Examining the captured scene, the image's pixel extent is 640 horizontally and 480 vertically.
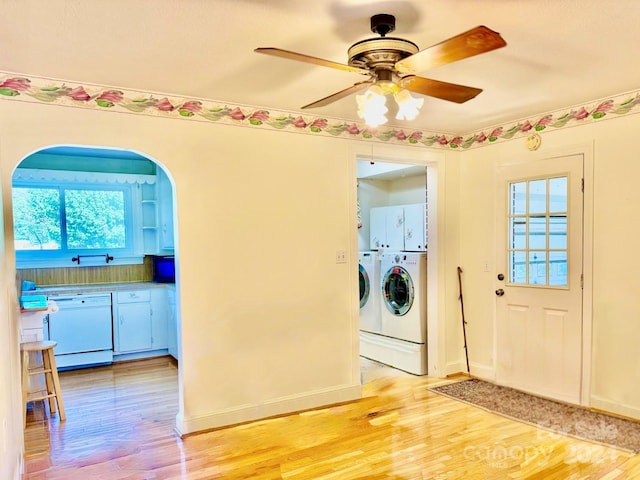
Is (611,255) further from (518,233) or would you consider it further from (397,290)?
(397,290)

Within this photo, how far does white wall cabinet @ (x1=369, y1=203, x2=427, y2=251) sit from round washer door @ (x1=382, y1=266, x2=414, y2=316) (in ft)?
1.33

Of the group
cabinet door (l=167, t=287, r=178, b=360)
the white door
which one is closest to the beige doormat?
the white door

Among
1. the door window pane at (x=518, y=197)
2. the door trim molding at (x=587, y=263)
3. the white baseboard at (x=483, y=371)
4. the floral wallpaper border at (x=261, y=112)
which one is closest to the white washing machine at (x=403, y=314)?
the white baseboard at (x=483, y=371)

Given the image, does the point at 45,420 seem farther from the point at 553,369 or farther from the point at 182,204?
the point at 553,369

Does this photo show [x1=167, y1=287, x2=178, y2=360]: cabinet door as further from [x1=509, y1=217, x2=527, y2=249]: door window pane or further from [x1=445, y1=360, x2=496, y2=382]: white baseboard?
[x1=509, y1=217, x2=527, y2=249]: door window pane

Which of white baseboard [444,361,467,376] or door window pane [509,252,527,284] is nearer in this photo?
door window pane [509,252,527,284]

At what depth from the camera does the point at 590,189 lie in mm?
3301

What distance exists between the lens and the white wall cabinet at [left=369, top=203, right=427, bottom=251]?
15.4 ft

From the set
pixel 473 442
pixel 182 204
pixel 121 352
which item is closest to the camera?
pixel 473 442

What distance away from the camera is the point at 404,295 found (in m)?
4.47

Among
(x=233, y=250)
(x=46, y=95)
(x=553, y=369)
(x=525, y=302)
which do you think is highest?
(x=46, y=95)

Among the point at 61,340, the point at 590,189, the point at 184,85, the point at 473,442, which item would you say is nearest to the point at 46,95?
the point at 184,85

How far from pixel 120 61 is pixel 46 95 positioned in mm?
615

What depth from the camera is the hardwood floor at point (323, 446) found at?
251 cm
